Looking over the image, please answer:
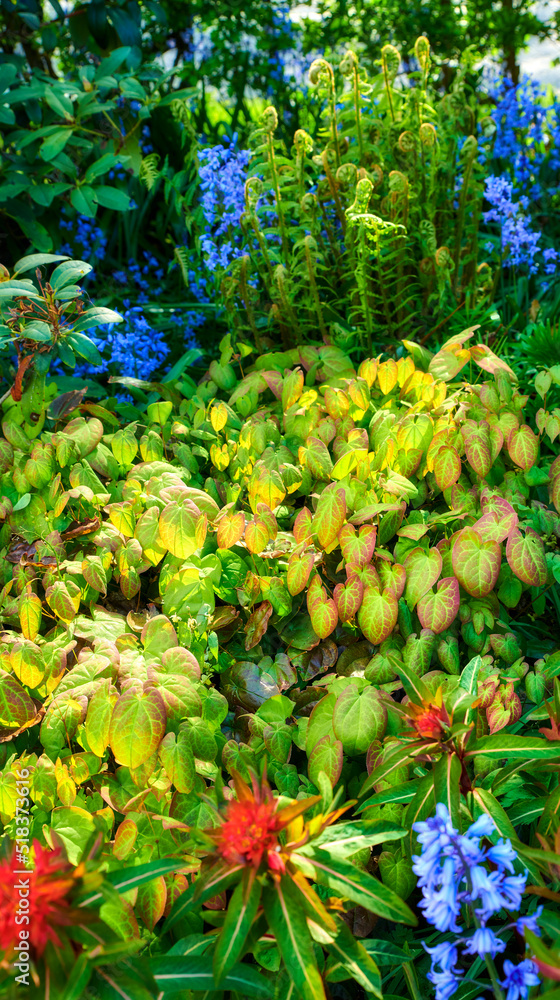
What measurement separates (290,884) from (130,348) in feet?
6.91

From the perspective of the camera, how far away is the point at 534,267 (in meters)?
2.82

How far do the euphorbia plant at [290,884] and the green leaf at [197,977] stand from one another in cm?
4

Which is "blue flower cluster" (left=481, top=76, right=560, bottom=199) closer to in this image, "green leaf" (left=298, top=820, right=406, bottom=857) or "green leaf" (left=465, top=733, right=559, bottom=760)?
"green leaf" (left=465, top=733, right=559, bottom=760)

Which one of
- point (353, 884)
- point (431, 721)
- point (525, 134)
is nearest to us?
point (353, 884)

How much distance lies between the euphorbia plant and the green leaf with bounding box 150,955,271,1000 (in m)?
0.04

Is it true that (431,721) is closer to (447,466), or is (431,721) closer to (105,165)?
(447,466)

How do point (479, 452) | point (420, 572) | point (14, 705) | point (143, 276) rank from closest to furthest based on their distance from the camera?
point (14, 705) < point (420, 572) < point (479, 452) < point (143, 276)

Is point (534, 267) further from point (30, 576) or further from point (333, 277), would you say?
point (30, 576)

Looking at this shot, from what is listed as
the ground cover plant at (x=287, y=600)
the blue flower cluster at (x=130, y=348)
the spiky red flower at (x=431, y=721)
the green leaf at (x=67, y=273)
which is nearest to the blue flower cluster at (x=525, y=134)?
the ground cover plant at (x=287, y=600)

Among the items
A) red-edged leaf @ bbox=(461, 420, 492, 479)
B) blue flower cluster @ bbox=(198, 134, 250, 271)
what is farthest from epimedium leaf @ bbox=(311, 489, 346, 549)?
blue flower cluster @ bbox=(198, 134, 250, 271)

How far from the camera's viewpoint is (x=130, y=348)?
2.65 meters

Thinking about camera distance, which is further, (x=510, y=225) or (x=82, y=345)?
(x=510, y=225)

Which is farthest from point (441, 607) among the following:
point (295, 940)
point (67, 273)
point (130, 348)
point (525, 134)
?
point (525, 134)

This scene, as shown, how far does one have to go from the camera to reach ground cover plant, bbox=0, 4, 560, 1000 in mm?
984
